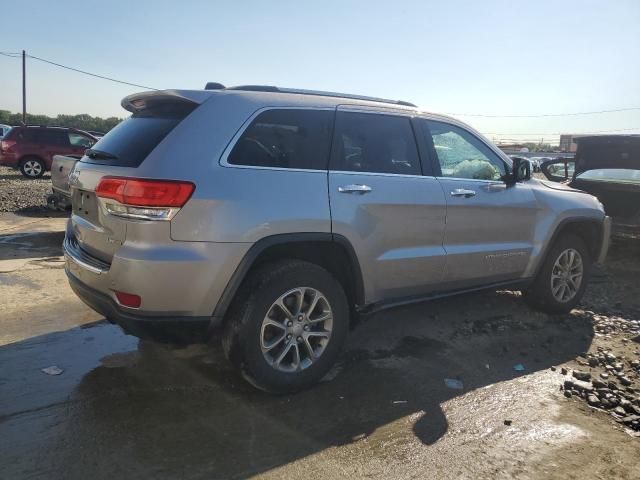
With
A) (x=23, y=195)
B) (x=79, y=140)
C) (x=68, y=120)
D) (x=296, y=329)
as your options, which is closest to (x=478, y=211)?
(x=296, y=329)

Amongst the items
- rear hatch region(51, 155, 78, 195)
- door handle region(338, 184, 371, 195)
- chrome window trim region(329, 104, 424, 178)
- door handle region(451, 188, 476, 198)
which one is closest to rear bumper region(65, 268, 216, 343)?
door handle region(338, 184, 371, 195)

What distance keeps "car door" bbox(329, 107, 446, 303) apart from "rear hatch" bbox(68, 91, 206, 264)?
1.08m

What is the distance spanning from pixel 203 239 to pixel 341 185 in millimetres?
1042

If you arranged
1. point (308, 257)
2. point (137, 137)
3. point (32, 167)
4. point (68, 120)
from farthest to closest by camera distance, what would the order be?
point (68, 120), point (32, 167), point (308, 257), point (137, 137)

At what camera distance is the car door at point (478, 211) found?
4301mm

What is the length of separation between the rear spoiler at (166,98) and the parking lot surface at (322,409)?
182cm

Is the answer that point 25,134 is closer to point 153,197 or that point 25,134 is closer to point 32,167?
point 32,167

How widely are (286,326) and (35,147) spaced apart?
1710 cm

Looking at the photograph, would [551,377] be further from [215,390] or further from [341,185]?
[215,390]

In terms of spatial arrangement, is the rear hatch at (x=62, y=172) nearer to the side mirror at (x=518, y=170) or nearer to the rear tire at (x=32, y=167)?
the side mirror at (x=518, y=170)

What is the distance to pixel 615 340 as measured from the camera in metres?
4.84

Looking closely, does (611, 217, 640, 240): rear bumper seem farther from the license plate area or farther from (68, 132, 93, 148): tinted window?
(68, 132, 93, 148): tinted window

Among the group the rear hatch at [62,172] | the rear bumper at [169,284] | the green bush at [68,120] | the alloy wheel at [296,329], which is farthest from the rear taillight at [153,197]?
the green bush at [68,120]

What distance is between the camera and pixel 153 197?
296 centimetres
